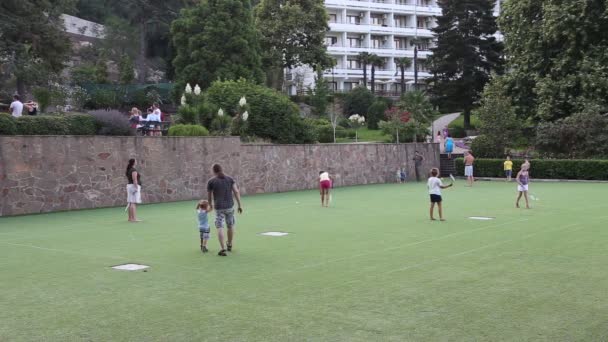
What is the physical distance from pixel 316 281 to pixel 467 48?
57.8m

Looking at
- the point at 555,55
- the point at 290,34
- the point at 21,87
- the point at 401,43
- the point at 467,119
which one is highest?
the point at 401,43

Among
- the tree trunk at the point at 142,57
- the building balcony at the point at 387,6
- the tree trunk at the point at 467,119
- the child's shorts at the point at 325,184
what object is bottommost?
the child's shorts at the point at 325,184

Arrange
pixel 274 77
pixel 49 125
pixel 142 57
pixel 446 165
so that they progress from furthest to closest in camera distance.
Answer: pixel 142 57
pixel 274 77
pixel 446 165
pixel 49 125

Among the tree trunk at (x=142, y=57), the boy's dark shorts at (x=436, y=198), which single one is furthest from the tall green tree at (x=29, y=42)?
the boy's dark shorts at (x=436, y=198)

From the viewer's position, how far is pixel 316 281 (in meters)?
10.1

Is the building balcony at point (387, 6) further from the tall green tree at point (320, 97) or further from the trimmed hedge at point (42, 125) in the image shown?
the trimmed hedge at point (42, 125)

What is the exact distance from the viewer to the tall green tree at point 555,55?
38250 millimetres

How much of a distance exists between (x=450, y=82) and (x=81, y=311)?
6028 centimetres

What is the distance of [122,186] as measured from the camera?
79.8ft

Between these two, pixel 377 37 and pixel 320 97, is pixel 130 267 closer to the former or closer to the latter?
pixel 320 97

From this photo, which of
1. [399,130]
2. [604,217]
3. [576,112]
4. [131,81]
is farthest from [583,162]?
[131,81]

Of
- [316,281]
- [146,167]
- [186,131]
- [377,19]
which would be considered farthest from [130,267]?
[377,19]

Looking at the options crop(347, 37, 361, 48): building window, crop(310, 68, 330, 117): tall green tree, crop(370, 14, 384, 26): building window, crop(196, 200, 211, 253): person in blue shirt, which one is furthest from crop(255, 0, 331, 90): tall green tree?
crop(196, 200, 211, 253): person in blue shirt

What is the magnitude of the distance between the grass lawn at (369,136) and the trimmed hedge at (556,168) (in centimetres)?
1494
